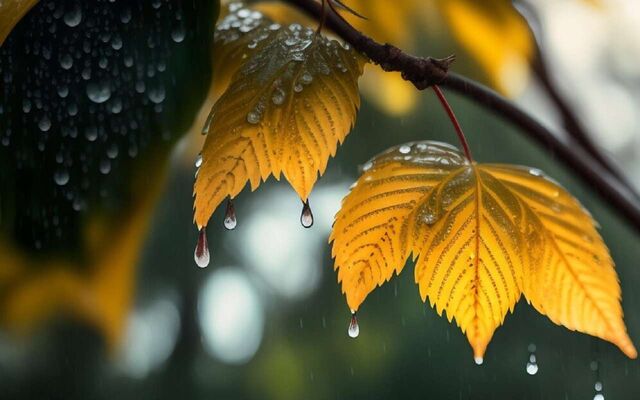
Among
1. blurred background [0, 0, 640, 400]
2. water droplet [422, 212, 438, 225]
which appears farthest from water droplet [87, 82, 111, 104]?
water droplet [422, 212, 438, 225]

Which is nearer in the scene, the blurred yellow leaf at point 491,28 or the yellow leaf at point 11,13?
the yellow leaf at point 11,13

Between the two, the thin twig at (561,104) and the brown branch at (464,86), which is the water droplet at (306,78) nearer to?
the brown branch at (464,86)

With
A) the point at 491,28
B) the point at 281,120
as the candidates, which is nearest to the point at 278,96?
the point at 281,120

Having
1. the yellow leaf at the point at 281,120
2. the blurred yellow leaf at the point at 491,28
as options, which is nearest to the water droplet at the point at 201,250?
the yellow leaf at the point at 281,120

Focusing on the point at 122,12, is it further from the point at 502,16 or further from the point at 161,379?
the point at 161,379

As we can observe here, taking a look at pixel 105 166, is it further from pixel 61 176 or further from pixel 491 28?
pixel 491 28

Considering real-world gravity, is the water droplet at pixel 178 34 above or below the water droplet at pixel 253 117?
above

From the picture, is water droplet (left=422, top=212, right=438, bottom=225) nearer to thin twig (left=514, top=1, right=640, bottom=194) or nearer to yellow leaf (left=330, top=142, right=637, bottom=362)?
yellow leaf (left=330, top=142, right=637, bottom=362)
